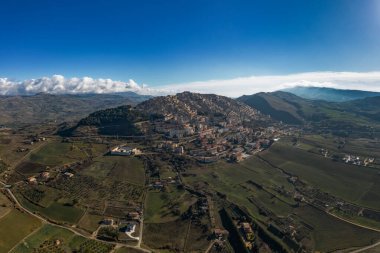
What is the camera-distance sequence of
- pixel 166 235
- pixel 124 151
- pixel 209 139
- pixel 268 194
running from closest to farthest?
pixel 166 235
pixel 268 194
pixel 124 151
pixel 209 139

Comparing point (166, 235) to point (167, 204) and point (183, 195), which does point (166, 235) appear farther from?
point (183, 195)

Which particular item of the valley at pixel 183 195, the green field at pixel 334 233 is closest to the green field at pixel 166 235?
the valley at pixel 183 195

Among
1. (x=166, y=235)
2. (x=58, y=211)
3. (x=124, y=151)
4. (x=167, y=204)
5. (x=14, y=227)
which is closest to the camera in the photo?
(x=14, y=227)

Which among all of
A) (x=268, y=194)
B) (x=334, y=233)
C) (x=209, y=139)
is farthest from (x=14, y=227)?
(x=209, y=139)

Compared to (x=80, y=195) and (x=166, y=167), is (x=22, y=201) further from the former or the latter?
(x=166, y=167)

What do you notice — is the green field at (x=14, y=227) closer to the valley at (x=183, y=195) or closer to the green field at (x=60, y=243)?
the valley at (x=183, y=195)

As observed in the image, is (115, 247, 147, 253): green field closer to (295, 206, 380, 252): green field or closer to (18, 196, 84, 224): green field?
(18, 196, 84, 224): green field

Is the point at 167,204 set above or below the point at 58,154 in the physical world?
below

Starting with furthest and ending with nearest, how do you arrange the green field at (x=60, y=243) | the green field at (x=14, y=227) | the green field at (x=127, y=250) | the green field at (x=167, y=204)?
1. the green field at (x=167, y=204)
2. the green field at (x=127, y=250)
3. the green field at (x=14, y=227)
4. the green field at (x=60, y=243)
